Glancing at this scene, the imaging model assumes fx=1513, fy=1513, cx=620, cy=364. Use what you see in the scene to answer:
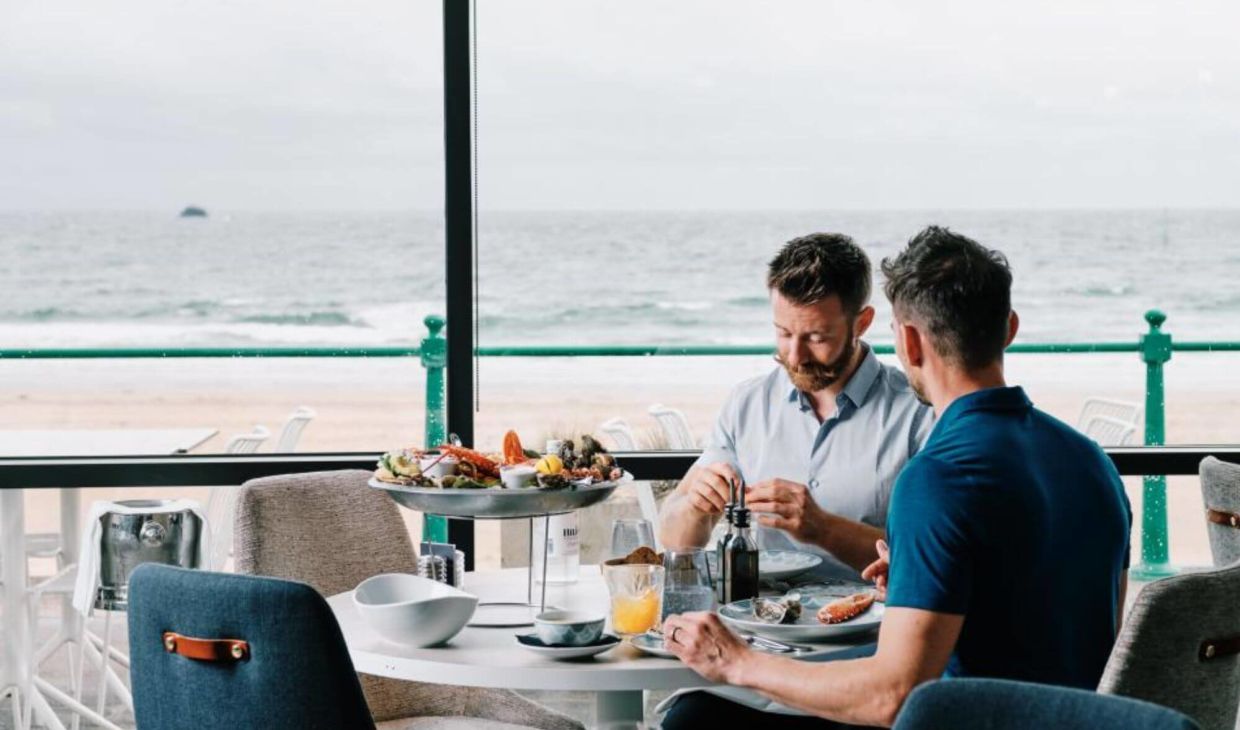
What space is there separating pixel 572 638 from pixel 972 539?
0.55 metres

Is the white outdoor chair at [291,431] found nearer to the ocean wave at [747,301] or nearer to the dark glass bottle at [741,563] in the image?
the dark glass bottle at [741,563]

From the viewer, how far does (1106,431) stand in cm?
554

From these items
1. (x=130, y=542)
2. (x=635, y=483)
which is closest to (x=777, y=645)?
(x=635, y=483)

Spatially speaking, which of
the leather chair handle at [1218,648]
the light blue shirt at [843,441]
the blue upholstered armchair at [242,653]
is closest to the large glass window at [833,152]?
the light blue shirt at [843,441]

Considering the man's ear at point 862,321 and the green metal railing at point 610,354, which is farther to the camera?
the green metal railing at point 610,354

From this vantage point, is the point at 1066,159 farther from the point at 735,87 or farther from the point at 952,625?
the point at 952,625

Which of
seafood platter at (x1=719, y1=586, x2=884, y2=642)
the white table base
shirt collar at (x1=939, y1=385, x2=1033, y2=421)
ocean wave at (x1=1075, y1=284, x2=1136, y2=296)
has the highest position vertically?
shirt collar at (x1=939, y1=385, x2=1033, y2=421)

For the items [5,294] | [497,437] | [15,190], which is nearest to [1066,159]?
[497,437]

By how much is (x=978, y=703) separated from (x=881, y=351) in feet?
11.5

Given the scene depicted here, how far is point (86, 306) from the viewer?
17.2m

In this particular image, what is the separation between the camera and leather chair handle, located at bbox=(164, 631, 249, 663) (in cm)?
178

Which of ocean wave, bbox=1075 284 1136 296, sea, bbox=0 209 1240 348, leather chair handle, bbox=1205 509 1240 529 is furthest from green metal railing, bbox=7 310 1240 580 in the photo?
ocean wave, bbox=1075 284 1136 296

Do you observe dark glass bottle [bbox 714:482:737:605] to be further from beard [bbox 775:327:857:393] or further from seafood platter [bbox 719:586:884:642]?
beard [bbox 775:327:857:393]

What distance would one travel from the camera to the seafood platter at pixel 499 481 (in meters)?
2.11
